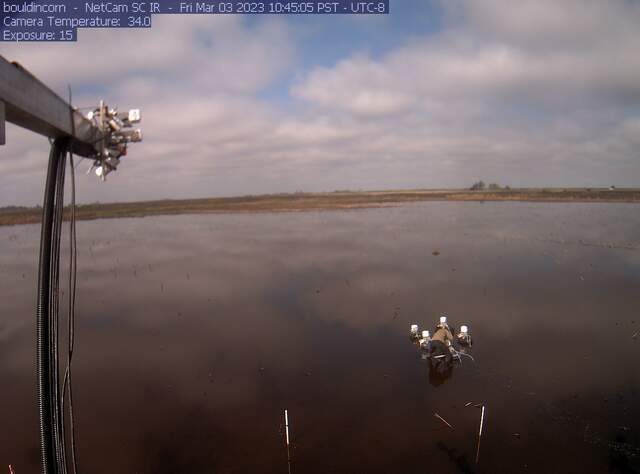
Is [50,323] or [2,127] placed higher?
[2,127]

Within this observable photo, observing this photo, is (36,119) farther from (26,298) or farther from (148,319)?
(26,298)

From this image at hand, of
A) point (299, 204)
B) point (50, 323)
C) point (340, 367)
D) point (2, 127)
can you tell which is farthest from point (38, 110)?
point (299, 204)

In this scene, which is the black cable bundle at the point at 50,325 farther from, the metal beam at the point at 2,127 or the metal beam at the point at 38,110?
the metal beam at the point at 2,127

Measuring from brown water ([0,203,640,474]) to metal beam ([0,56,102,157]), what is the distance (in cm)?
922

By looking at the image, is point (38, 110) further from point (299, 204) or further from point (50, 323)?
point (299, 204)

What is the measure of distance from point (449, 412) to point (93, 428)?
1112cm

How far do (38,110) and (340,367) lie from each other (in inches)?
Answer: 529

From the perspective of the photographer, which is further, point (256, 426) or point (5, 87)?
point (256, 426)

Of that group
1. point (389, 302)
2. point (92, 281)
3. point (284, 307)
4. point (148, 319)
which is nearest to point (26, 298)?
point (92, 281)

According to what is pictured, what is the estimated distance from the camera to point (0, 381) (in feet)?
47.4

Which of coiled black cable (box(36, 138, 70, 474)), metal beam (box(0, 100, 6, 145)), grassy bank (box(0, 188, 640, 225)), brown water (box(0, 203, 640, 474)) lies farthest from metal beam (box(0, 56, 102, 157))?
grassy bank (box(0, 188, 640, 225))

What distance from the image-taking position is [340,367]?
14930 millimetres

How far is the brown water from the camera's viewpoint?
10.5m

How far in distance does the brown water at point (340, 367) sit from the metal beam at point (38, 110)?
9220 millimetres
